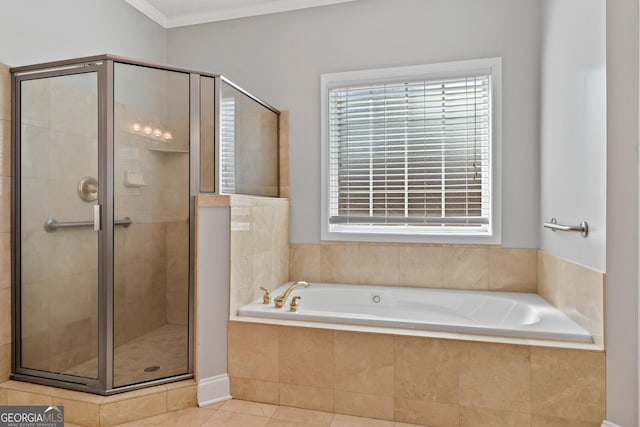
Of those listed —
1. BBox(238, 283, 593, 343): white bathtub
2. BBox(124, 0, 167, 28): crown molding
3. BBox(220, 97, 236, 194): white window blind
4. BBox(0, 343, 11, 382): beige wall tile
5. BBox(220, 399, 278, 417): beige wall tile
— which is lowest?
BBox(220, 399, 278, 417): beige wall tile

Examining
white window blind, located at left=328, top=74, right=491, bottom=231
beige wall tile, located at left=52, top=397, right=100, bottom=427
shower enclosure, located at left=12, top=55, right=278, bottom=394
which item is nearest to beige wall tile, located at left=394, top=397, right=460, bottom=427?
shower enclosure, located at left=12, top=55, right=278, bottom=394

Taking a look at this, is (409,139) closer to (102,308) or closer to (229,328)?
(229,328)

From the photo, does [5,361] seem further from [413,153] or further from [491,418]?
[413,153]

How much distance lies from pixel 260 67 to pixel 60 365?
243 cm

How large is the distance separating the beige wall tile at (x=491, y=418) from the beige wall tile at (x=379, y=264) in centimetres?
109

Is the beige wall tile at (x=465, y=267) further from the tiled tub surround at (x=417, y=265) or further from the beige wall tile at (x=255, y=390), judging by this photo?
the beige wall tile at (x=255, y=390)

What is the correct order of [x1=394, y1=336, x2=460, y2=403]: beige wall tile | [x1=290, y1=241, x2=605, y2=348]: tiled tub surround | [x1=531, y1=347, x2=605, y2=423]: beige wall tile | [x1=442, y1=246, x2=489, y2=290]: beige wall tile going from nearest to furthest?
[x1=531, y1=347, x2=605, y2=423]: beige wall tile → [x1=394, y1=336, x2=460, y2=403]: beige wall tile → [x1=290, y1=241, x2=605, y2=348]: tiled tub surround → [x1=442, y1=246, x2=489, y2=290]: beige wall tile

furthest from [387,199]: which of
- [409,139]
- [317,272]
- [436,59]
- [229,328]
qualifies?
[229,328]

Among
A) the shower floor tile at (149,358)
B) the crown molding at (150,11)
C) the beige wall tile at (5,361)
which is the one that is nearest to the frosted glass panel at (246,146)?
the shower floor tile at (149,358)

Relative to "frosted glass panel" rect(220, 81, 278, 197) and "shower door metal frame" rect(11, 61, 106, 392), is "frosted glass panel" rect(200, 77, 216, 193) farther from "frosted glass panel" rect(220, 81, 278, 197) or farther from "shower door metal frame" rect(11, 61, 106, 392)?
"shower door metal frame" rect(11, 61, 106, 392)

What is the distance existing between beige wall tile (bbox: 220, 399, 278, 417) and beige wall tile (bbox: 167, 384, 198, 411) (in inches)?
6.4

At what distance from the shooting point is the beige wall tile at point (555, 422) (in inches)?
65.1

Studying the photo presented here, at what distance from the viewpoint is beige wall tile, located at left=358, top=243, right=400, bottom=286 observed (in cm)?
278

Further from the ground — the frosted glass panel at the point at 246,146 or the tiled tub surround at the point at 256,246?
the frosted glass panel at the point at 246,146
